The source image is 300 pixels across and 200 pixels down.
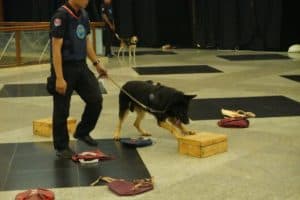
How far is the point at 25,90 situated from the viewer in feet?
37.5

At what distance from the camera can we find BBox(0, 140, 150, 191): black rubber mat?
5508 millimetres

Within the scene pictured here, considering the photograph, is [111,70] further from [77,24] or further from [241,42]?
[77,24]

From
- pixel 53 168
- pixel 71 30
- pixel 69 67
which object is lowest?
pixel 53 168

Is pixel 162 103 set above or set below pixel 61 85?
below

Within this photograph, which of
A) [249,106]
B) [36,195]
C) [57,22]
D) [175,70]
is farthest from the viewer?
[175,70]

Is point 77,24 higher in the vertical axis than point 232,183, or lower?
higher

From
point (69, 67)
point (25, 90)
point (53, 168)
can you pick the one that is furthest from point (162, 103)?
point (25, 90)

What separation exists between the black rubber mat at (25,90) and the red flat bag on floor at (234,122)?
3.61 meters

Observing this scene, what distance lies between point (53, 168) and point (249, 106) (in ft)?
13.7

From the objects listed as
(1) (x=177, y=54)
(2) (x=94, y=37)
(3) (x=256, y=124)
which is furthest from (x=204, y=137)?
(1) (x=177, y=54)

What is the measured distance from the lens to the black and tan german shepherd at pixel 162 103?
20.8 ft

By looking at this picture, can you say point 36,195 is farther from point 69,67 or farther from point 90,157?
point 69,67

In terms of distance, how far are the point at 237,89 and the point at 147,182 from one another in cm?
606

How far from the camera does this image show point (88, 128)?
6531 millimetres
